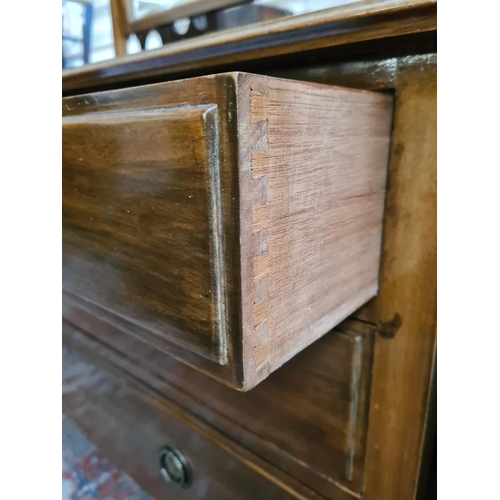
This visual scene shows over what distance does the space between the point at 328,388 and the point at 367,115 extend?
31 cm

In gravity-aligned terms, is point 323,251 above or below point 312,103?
below

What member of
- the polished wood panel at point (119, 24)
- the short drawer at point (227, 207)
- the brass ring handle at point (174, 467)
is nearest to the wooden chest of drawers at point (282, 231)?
the short drawer at point (227, 207)

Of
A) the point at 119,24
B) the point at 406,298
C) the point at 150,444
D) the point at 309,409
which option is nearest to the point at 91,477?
the point at 150,444

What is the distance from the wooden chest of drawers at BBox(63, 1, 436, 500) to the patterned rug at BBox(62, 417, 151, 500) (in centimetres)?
28

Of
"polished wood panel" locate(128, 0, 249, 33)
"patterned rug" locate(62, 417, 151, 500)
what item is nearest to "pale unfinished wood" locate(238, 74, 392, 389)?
"polished wood panel" locate(128, 0, 249, 33)

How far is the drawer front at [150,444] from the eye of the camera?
26.0 inches

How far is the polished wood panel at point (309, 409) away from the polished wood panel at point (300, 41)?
0.29 m

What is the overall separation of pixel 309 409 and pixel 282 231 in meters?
0.32

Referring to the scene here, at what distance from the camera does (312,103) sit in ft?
1.10

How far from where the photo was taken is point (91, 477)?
85cm

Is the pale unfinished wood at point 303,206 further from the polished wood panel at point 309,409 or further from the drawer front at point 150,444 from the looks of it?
the drawer front at point 150,444

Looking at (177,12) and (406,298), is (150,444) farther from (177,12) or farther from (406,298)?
(177,12)
